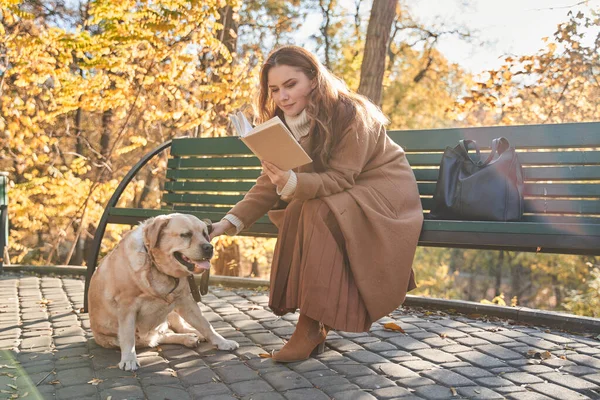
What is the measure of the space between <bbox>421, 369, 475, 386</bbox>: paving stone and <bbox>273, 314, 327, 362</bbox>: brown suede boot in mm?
605

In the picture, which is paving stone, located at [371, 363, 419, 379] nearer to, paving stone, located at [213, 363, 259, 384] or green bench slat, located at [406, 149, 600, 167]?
paving stone, located at [213, 363, 259, 384]

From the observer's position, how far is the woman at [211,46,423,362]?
3.37 metres

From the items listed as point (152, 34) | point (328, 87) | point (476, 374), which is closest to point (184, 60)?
point (152, 34)

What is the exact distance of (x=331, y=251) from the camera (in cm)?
336

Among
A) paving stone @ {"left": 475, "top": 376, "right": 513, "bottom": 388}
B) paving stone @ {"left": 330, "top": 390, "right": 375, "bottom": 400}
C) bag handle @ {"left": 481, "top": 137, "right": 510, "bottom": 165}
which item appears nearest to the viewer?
paving stone @ {"left": 330, "top": 390, "right": 375, "bottom": 400}

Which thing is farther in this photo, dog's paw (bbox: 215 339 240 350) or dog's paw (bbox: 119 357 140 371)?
dog's paw (bbox: 215 339 240 350)

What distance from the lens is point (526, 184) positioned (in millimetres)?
4391

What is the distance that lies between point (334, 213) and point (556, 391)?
53.4 inches

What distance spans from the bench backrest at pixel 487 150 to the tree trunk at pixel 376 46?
2520 mm

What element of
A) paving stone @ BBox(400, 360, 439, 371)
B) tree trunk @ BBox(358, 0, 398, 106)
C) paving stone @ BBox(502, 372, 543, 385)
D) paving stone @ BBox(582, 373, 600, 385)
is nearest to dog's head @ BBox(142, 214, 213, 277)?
paving stone @ BBox(400, 360, 439, 371)

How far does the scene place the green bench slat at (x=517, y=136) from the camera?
169 inches

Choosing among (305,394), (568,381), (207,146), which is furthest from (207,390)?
(207,146)

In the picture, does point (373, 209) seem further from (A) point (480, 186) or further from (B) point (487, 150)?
(B) point (487, 150)

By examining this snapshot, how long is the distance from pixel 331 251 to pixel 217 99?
5.32 meters
